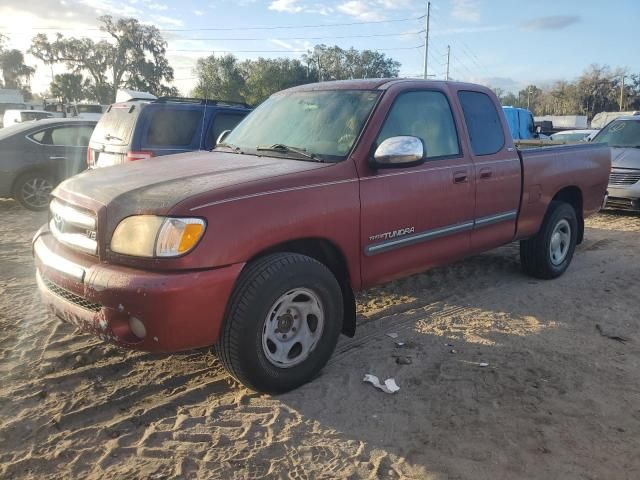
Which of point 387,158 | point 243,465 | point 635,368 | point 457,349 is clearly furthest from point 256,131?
point 635,368

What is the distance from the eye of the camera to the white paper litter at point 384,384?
10.9ft

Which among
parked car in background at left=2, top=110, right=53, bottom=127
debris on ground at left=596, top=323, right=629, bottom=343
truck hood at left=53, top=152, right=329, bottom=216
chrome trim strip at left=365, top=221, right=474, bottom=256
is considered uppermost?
parked car in background at left=2, top=110, right=53, bottom=127

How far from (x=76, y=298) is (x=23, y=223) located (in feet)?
18.9

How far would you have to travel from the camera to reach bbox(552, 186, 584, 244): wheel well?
5.62 metres

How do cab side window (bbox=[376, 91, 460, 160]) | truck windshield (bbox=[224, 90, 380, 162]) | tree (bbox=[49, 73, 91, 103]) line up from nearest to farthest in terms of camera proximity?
1. truck windshield (bbox=[224, 90, 380, 162])
2. cab side window (bbox=[376, 91, 460, 160])
3. tree (bbox=[49, 73, 91, 103])

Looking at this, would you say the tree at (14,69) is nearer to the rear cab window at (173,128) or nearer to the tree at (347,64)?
the tree at (347,64)

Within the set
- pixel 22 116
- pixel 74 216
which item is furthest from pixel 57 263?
pixel 22 116

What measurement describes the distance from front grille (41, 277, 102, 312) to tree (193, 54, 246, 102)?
186 ft

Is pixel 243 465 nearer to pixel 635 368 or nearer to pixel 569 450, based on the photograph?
pixel 569 450

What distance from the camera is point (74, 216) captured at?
123 inches

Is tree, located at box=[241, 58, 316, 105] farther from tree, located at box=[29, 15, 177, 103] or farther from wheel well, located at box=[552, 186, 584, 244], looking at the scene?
wheel well, located at box=[552, 186, 584, 244]

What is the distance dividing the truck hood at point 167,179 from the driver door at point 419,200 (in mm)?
545

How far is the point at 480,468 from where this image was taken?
8.52ft

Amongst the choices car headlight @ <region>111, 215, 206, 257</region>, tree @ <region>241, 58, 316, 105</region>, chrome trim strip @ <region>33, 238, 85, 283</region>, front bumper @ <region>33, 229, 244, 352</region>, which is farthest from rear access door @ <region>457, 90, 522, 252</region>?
tree @ <region>241, 58, 316, 105</region>
